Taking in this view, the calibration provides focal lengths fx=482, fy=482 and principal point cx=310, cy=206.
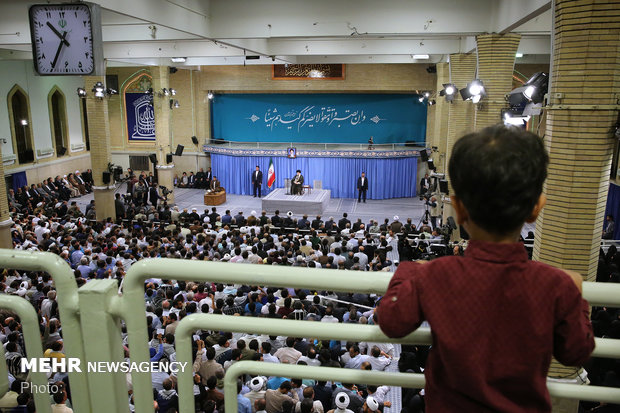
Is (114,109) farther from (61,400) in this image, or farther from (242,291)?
(61,400)

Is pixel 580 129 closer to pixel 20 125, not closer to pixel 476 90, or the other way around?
pixel 476 90

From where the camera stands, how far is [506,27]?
858 centimetres

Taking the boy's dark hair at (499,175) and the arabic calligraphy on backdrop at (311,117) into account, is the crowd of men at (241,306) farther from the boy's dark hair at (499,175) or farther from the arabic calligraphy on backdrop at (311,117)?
the arabic calligraphy on backdrop at (311,117)

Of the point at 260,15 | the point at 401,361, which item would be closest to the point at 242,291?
the point at 401,361

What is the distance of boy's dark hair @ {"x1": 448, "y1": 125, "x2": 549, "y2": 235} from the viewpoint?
3.30ft

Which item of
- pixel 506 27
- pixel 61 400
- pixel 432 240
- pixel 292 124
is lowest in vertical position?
pixel 432 240

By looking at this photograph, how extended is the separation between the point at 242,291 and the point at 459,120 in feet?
28.2

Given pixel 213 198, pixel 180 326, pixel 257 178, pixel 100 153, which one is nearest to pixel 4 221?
pixel 100 153

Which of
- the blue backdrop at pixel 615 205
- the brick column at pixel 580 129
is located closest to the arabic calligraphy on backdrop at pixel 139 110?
the blue backdrop at pixel 615 205

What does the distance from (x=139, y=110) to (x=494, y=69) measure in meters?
18.2

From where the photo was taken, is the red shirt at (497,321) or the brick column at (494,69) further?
the brick column at (494,69)

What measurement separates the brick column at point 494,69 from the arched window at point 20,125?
16.7 m

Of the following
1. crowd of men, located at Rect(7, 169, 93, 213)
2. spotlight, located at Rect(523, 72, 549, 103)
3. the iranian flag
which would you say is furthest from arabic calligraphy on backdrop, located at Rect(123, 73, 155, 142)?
spotlight, located at Rect(523, 72, 549, 103)

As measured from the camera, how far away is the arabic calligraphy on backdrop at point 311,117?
75.2 ft
